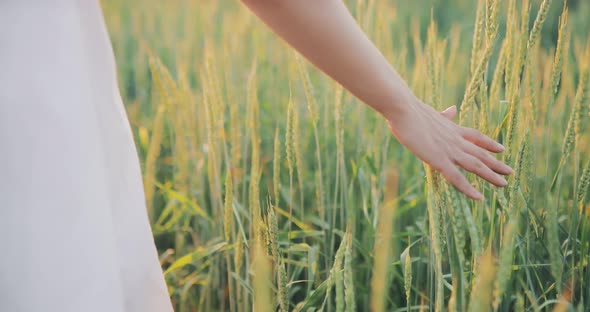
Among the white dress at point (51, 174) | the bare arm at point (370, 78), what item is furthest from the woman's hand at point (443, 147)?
the white dress at point (51, 174)

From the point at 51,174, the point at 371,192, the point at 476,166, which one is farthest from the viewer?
the point at 371,192

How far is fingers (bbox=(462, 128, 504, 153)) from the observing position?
0.72 metres

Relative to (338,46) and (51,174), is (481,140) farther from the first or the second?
(51,174)

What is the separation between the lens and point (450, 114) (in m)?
0.76

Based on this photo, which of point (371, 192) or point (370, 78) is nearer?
point (370, 78)

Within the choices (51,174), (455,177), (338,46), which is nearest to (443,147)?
(455,177)

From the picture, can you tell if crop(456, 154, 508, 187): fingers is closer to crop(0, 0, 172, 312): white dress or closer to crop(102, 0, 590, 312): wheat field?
crop(102, 0, 590, 312): wheat field

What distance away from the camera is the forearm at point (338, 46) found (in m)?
0.64

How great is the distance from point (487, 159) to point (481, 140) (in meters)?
0.03

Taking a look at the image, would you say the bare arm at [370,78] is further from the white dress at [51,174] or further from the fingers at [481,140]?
the white dress at [51,174]

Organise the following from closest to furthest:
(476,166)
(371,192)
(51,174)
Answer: (51,174) < (476,166) < (371,192)

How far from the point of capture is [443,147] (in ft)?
2.25

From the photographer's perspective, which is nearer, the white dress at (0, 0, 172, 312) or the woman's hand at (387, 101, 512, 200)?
the white dress at (0, 0, 172, 312)

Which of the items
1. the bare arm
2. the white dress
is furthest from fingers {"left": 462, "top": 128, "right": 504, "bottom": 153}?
the white dress
